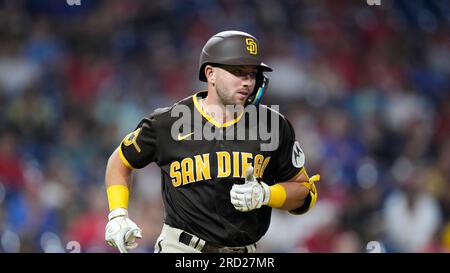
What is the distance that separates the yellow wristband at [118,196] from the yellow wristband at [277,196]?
2.64 feet

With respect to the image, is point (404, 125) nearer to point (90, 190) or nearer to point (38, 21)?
point (90, 190)

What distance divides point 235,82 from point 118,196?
2.93 ft

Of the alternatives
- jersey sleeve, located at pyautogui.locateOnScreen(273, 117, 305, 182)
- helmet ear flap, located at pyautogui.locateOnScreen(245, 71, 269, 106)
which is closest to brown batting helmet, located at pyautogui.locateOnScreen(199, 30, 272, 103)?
helmet ear flap, located at pyautogui.locateOnScreen(245, 71, 269, 106)

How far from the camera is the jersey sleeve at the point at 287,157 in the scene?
15.2 ft

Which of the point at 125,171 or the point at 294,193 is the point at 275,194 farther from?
the point at 125,171

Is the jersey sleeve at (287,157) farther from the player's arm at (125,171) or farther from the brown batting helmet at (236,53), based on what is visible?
the player's arm at (125,171)

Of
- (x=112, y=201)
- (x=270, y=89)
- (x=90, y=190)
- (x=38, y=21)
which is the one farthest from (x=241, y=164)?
(x=38, y=21)

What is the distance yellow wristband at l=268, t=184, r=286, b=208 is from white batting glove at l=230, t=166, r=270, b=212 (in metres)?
0.11

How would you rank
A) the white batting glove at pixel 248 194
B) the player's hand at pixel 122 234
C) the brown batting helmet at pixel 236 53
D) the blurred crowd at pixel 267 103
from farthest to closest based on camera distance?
the blurred crowd at pixel 267 103, the brown batting helmet at pixel 236 53, the player's hand at pixel 122 234, the white batting glove at pixel 248 194

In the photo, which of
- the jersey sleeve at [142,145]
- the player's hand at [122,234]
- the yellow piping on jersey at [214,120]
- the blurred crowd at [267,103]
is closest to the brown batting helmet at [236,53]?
the yellow piping on jersey at [214,120]

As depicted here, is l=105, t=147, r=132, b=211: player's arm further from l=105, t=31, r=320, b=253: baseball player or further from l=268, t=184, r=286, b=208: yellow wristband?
l=268, t=184, r=286, b=208: yellow wristband

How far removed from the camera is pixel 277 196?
447 cm

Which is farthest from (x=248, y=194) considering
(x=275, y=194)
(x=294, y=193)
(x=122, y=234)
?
(x=122, y=234)

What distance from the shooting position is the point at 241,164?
14.8ft
